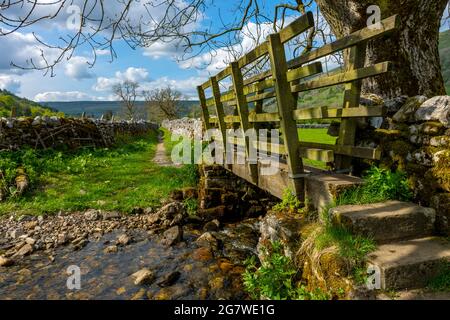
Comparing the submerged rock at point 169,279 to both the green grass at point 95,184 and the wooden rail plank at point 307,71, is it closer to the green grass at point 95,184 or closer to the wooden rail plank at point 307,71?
the wooden rail plank at point 307,71

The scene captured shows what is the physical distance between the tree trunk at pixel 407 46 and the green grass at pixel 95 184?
6.08 metres

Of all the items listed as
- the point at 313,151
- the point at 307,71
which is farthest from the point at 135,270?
the point at 307,71

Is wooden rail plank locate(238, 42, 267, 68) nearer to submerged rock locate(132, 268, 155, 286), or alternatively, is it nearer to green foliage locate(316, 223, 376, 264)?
green foliage locate(316, 223, 376, 264)

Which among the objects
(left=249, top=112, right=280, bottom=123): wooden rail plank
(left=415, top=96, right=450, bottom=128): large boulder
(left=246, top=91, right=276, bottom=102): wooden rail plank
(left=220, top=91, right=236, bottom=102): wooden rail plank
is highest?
(left=220, top=91, right=236, bottom=102): wooden rail plank

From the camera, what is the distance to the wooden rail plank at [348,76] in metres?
3.42

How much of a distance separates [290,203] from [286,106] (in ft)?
4.51

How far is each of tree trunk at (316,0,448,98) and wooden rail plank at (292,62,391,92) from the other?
2.11m

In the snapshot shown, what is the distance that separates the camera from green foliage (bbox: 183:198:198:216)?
839cm

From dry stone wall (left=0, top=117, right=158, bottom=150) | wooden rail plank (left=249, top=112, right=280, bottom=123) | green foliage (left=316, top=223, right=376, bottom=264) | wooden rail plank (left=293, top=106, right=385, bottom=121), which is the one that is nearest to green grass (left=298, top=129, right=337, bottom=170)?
wooden rail plank (left=249, top=112, right=280, bottom=123)

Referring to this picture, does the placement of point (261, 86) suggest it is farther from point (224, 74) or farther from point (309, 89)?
point (224, 74)

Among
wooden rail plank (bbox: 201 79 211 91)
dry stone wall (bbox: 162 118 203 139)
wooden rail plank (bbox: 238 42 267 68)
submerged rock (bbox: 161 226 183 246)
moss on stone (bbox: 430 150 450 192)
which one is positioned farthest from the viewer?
dry stone wall (bbox: 162 118 203 139)
